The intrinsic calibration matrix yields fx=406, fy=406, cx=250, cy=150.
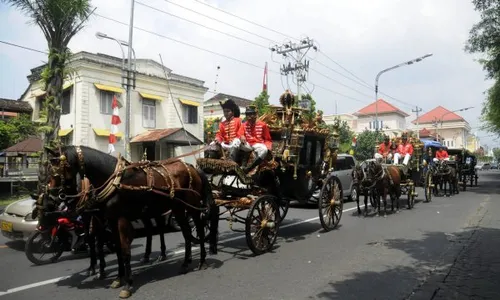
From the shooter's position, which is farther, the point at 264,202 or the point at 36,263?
the point at 264,202

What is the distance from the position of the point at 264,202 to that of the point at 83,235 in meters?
3.10

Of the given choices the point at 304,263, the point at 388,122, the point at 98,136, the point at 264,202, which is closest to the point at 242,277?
the point at 304,263

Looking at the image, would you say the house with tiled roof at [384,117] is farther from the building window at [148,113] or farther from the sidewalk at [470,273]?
the sidewalk at [470,273]

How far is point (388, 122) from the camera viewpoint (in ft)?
220

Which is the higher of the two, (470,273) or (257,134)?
(257,134)

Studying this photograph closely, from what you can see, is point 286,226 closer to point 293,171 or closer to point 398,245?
point 293,171

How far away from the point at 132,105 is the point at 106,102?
5.20 feet

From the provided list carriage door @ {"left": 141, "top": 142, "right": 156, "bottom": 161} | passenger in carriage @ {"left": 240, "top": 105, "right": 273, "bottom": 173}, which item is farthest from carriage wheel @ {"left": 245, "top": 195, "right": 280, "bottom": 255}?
carriage door @ {"left": 141, "top": 142, "right": 156, "bottom": 161}

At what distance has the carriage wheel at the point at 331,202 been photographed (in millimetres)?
9094

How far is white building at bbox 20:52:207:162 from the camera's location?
21.5m

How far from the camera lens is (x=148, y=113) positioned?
24797 millimetres

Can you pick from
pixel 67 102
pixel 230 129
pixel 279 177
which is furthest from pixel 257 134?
pixel 67 102

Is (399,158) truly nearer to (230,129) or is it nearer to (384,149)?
(384,149)

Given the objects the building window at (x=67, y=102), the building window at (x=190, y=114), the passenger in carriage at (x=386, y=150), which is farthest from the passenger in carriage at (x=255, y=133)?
the building window at (x=190, y=114)
